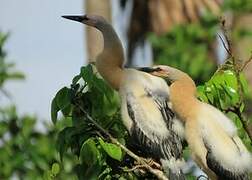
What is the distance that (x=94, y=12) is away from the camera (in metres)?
9.19

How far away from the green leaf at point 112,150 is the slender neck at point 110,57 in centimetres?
63

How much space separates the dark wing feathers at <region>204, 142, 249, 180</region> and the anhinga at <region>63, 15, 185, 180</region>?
14 cm

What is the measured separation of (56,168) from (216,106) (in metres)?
0.70

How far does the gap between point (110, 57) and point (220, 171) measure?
0.83 metres

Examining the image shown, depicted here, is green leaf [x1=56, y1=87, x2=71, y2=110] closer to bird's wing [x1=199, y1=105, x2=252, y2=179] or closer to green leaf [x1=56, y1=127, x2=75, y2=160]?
green leaf [x1=56, y1=127, x2=75, y2=160]

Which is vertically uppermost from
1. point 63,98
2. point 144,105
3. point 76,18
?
point 76,18

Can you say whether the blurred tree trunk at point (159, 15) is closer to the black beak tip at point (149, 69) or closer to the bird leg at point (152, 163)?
the black beak tip at point (149, 69)

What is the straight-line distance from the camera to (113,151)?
4199 millimetres

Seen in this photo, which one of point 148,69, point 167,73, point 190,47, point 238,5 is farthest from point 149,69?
point 190,47

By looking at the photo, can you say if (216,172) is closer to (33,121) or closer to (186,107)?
(186,107)

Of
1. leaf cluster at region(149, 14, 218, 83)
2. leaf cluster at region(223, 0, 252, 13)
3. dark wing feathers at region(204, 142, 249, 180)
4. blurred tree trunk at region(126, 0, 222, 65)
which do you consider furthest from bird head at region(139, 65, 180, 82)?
blurred tree trunk at region(126, 0, 222, 65)

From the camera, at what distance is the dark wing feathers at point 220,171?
14.3 feet

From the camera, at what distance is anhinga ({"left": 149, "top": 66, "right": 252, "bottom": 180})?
4340 mm

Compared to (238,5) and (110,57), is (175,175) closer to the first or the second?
(110,57)
